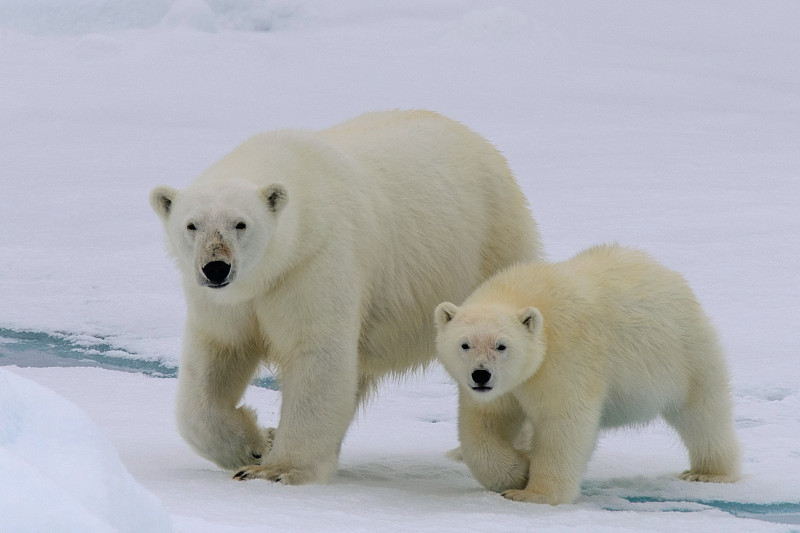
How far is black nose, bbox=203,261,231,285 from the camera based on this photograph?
397 centimetres

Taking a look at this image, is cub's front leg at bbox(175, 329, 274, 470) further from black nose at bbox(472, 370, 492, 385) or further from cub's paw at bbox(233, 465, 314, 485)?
black nose at bbox(472, 370, 492, 385)

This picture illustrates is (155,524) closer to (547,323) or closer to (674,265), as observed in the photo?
(547,323)

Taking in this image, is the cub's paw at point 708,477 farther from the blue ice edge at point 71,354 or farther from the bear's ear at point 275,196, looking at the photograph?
the blue ice edge at point 71,354

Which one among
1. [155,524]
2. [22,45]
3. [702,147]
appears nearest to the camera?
[155,524]

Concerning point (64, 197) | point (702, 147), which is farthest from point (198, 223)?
point (702, 147)

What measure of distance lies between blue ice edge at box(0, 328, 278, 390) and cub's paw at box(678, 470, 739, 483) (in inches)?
98.4

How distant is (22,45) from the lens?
18.0 meters

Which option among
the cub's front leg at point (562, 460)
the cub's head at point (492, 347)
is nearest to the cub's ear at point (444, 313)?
the cub's head at point (492, 347)

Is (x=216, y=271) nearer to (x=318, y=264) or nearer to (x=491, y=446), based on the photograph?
(x=318, y=264)

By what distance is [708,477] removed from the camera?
4.64 m

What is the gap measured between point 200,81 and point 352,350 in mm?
13056

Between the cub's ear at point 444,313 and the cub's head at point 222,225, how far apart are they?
720 mm

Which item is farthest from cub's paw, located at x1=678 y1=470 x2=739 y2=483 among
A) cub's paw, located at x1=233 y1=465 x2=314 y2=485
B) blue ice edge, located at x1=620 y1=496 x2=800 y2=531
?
cub's paw, located at x1=233 y1=465 x2=314 y2=485

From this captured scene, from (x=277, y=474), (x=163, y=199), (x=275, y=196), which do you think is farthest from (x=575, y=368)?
(x=163, y=199)
